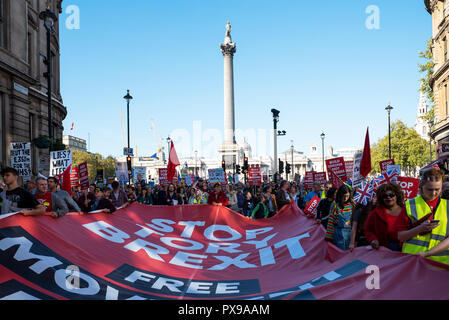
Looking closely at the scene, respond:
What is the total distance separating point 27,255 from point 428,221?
474cm

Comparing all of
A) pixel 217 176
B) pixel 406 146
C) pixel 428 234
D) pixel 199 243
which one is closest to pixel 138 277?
pixel 199 243

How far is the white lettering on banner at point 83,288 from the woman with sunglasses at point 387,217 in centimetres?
346

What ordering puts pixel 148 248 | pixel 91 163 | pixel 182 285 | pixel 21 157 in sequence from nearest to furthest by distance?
pixel 182 285 → pixel 148 248 → pixel 21 157 → pixel 91 163

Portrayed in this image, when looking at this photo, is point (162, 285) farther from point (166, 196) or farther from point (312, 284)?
point (166, 196)

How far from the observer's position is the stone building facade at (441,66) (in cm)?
3406

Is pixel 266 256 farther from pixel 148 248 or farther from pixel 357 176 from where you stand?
pixel 357 176

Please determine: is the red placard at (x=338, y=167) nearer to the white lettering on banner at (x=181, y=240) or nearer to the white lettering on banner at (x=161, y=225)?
the white lettering on banner at (x=161, y=225)

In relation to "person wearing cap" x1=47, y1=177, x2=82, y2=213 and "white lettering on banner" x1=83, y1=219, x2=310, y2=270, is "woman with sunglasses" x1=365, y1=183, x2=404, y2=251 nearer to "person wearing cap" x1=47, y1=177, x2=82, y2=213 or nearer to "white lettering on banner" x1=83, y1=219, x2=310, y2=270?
"white lettering on banner" x1=83, y1=219, x2=310, y2=270

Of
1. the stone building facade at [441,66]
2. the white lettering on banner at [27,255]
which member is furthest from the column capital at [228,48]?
the white lettering on banner at [27,255]

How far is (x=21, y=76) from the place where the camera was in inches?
902

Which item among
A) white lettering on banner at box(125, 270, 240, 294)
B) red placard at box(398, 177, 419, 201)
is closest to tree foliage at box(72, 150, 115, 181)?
red placard at box(398, 177, 419, 201)

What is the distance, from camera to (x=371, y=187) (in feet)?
30.6

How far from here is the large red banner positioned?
14.9ft
